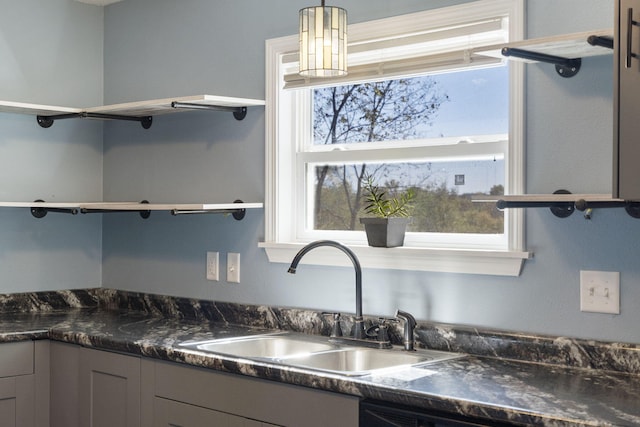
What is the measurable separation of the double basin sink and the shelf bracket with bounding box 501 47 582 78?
94 centimetres

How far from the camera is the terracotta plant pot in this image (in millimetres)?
2818

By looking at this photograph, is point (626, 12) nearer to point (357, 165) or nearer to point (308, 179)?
point (357, 165)

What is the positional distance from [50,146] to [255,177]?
3.65ft

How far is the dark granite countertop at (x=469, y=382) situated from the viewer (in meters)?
1.96

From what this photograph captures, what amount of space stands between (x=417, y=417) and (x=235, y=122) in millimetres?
1676

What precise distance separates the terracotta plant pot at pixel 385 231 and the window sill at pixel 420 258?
1.6 inches

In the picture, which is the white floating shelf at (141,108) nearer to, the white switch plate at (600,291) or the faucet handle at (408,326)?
the faucet handle at (408,326)

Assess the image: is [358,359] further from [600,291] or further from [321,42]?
[321,42]

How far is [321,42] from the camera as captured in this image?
8.10ft

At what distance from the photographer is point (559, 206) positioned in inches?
93.4

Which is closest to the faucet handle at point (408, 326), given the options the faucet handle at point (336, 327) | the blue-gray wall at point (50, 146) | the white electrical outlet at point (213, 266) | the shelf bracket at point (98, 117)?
the faucet handle at point (336, 327)

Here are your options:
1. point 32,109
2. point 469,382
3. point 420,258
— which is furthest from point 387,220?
point 32,109

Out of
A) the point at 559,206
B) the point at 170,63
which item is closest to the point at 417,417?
the point at 559,206

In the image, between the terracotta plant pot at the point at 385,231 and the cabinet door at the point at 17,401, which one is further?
the cabinet door at the point at 17,401
